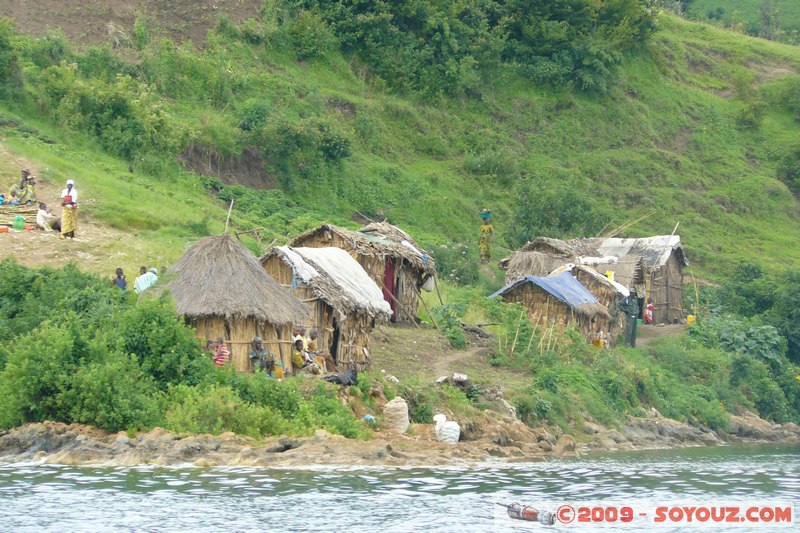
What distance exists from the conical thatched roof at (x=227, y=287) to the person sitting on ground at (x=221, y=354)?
0.51 m

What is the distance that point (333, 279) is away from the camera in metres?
22.6

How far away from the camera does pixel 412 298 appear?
28938mm

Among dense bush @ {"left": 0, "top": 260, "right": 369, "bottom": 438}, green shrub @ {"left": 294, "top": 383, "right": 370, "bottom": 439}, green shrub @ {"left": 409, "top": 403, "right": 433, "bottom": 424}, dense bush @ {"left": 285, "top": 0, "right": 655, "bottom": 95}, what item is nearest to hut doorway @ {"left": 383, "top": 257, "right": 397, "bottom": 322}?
green shrub @ {"left": 409, "top": 403, "right": 433, "bottom": 424}

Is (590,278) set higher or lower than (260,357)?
higher

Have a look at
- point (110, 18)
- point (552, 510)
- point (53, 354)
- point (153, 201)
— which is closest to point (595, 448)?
point (552, 510)

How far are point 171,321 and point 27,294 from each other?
3.38 meters

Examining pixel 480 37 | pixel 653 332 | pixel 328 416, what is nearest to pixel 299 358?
pixel 328 416

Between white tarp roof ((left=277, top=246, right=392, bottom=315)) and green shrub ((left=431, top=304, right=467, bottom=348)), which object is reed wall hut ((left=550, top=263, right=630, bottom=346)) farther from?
white tarp roof ((left=277, top=246, right=392, bottom=315))

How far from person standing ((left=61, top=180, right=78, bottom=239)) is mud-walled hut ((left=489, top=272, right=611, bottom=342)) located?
1072 centimetres

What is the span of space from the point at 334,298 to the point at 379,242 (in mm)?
5705

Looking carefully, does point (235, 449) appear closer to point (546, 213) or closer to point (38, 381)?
point (38, 381)

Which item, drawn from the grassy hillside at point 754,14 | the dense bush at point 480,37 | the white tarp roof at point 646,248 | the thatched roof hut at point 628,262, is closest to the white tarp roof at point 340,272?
the thatched roof hut at point 628,262

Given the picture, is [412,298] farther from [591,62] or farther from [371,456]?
[591,62]

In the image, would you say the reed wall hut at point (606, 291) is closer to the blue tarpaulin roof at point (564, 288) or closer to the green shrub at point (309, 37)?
the blue tarpaulin roof at point (564, 288)
